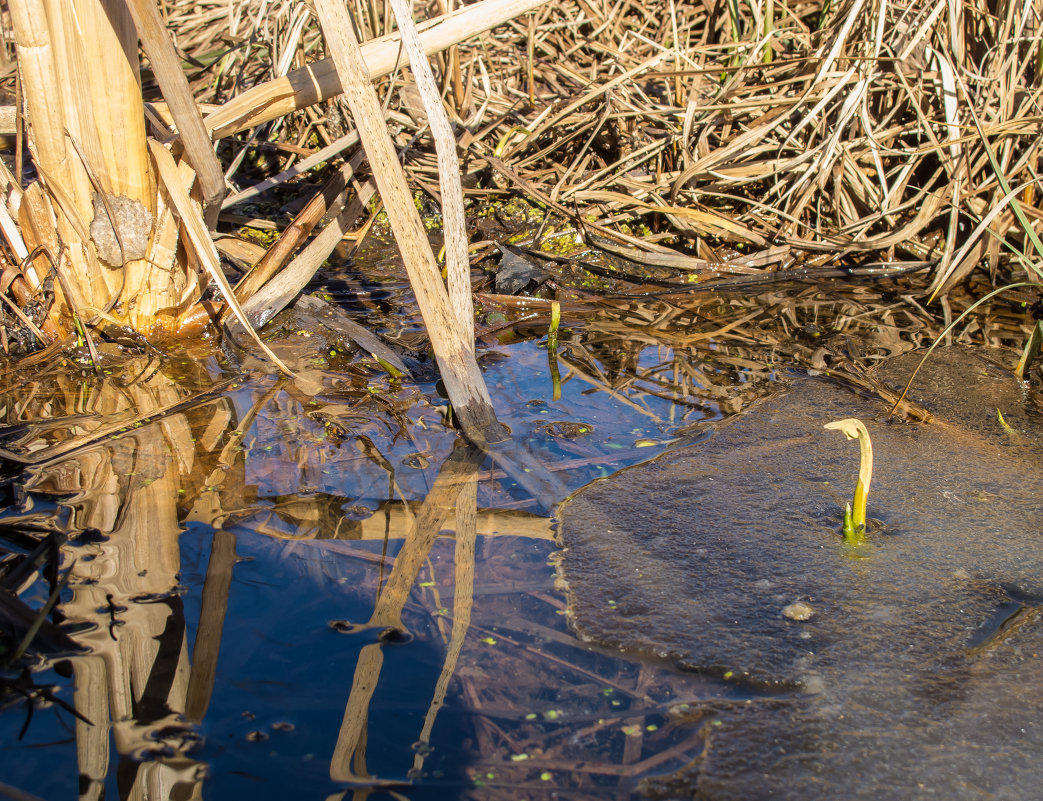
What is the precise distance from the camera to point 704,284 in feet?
11.4

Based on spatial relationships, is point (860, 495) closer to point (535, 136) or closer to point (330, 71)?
point (330, 71)

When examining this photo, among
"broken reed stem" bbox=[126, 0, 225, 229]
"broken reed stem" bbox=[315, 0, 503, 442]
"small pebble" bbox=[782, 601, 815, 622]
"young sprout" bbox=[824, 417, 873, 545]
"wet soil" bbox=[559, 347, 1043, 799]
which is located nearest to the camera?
"wet soil" bbox=[559, 347, 1043, 799]

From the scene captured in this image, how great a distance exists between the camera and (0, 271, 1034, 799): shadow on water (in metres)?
1.22

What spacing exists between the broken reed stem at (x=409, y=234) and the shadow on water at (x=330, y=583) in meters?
0.15

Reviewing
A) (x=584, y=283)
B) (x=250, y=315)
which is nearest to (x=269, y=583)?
(x=250, y=315)

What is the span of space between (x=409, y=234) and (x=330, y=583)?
2.94ft

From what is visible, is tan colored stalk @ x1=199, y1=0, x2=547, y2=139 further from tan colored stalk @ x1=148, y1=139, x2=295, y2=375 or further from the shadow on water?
the shadow on water

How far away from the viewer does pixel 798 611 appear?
58.9 inches

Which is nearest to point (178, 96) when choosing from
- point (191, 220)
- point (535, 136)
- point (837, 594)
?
point (191, 220)

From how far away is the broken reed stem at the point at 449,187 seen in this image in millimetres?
1945

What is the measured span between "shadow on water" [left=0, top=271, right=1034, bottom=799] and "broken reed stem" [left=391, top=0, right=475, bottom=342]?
385 mm

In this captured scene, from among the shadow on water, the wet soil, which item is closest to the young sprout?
the wet soil

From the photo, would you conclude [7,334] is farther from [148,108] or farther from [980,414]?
[980,414]

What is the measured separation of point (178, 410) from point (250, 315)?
23.5 inches
